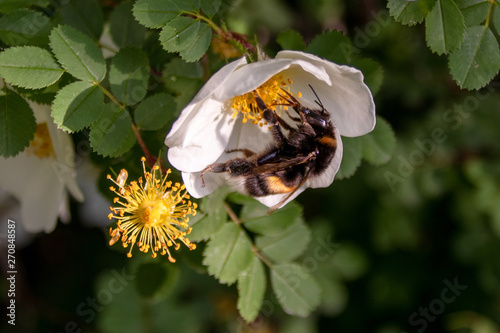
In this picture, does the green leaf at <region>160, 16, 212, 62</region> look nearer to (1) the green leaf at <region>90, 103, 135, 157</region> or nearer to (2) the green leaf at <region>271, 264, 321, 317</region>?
(1) the green leaf at <region>90, 103, 135, 157</region>

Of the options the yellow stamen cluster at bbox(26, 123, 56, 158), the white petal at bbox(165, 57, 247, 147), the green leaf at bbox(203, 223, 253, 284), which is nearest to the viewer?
the white petal at bbox(165, 57, 247, 147)

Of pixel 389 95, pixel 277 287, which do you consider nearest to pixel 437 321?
pixel 389 95

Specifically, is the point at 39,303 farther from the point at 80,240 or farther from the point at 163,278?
the point at 163,278

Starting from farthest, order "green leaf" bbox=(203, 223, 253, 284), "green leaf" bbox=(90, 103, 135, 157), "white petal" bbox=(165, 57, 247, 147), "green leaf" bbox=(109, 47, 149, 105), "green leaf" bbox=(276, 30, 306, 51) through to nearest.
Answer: "green leaf" bbox=(276, 30, 306, 51), "green leaf" bbox=(203, 223, 253, 284), "green leaf" bbox=(109, 47, 149, 105), "green leaf" bbox=(90, 103, 135, 157), "white petal" bbox=(165, 57, 247, 147)

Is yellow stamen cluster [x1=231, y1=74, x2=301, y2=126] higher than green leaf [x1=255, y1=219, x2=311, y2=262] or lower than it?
higher

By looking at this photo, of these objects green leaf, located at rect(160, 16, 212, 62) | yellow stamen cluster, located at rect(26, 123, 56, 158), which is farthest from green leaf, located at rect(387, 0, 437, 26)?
yellow stamen cluster, located at rect(26, 123, 56, 158)

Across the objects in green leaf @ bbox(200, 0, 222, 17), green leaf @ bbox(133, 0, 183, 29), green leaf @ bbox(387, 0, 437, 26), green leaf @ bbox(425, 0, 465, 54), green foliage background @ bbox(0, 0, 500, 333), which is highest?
green leaf @ bbox(133, 0, 183, 29)

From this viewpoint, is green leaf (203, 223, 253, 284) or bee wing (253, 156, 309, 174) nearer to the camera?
bee wing (253, 156, 309, 174)
